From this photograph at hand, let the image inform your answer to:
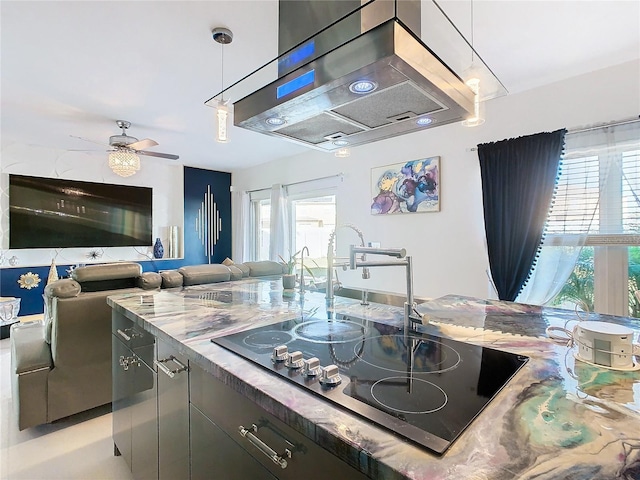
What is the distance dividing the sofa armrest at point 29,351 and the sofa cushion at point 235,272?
1266mm

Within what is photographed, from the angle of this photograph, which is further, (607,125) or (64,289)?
(607,125)

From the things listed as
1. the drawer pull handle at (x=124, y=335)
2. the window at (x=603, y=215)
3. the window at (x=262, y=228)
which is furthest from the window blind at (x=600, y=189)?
the window at (x=262, y=228)

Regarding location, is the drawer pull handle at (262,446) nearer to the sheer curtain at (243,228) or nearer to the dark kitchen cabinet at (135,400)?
the dark kitchen cabinet at (135,400)

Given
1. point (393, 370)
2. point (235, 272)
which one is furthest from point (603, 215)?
point (235, 272)

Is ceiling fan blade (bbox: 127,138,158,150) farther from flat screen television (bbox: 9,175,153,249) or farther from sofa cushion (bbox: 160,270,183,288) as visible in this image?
flat screen television (bbox: 9,175,153,249)

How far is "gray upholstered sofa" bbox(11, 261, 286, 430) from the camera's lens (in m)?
2.00

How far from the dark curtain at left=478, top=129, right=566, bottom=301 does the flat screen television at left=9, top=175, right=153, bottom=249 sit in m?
4.92

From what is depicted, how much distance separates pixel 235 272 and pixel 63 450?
1504 millimetres

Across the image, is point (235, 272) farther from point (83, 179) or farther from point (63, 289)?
point (83, 179)

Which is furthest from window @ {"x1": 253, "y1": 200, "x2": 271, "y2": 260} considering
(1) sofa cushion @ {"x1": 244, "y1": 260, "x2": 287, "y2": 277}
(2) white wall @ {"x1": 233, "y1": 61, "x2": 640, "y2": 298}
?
(1) sofa cushion @ {"x1": 244, "y1": 260, "x2": 287, "y2": 277}

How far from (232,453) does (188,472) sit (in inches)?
14.8

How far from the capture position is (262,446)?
76 cm

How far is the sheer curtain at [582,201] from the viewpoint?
225cm

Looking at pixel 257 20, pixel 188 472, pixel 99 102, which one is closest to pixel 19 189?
pixel 99 102
